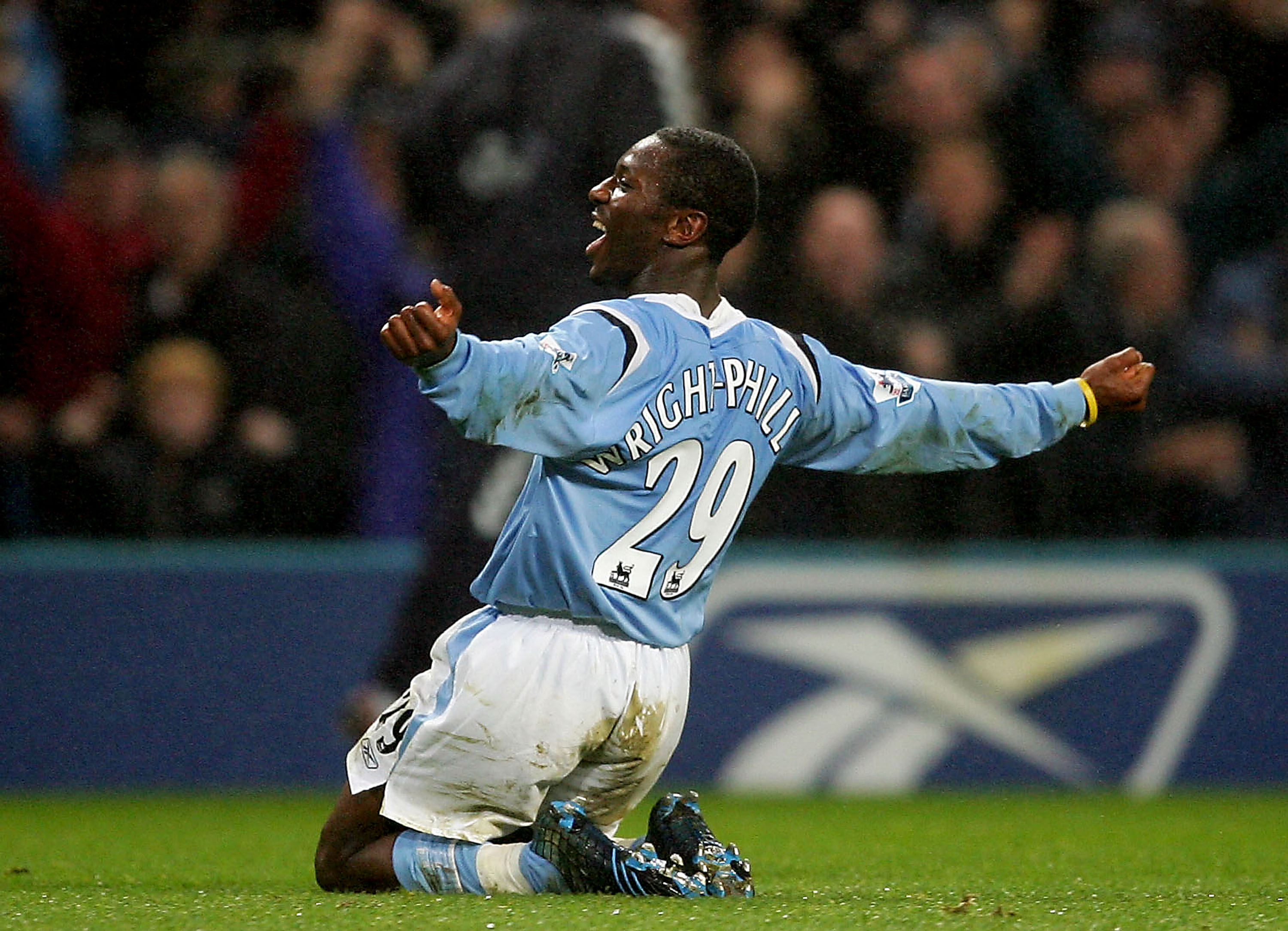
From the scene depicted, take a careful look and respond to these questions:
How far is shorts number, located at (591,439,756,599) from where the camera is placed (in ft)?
10.8

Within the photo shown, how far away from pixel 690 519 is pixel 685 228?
53 cm

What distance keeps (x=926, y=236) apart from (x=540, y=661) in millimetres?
3980

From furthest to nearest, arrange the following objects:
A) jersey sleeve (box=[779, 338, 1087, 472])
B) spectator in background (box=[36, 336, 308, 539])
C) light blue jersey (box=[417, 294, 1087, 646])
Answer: spectator in background (box=[36, 336, 308, 539])
jersey sleeve (box=[779, 338, 1087, 472])
light blue jersey (box=[417, 294, 1087, 646])

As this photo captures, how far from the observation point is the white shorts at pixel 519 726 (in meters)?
3.25

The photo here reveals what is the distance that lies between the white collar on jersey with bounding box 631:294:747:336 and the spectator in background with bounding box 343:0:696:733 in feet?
6.22

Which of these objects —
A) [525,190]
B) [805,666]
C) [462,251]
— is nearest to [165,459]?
[462,251]

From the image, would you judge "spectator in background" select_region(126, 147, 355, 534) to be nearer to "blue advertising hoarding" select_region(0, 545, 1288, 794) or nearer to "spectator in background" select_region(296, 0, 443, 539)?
"spectator in background" select_region(296, 0, 443, 539)

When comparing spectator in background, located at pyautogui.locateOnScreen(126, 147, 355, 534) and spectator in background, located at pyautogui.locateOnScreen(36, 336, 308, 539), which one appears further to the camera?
spectator in background, located at pyautogui.locateOnScreen(126, 147, 355, 534)

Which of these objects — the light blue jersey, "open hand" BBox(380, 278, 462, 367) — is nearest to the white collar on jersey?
the light blue jersey

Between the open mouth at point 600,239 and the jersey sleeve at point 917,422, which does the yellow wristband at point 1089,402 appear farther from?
the open mouth at point 600,239

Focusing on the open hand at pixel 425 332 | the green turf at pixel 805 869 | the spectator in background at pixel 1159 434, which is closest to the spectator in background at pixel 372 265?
the green turf at pixel 805 869

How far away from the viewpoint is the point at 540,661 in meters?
3.26

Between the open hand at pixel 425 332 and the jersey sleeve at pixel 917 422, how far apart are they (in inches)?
33.5

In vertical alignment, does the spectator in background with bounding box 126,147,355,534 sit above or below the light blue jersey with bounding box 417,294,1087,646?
below
